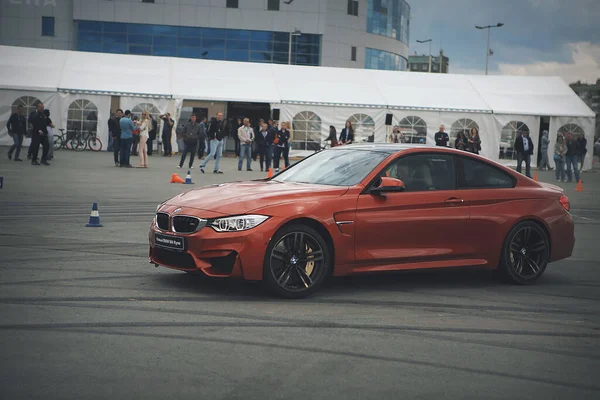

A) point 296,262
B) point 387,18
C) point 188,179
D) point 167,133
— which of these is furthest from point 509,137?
point 387,18

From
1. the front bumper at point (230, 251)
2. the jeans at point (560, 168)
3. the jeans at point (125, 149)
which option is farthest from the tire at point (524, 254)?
the jeans at point (560, 168)

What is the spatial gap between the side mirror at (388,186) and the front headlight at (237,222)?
1.21 m

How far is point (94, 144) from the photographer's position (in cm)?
Answer: 4184

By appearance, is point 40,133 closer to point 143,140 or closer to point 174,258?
point 143,140

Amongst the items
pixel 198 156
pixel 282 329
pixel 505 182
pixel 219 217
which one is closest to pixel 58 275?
pixel 219 217

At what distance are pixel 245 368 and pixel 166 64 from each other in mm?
38448

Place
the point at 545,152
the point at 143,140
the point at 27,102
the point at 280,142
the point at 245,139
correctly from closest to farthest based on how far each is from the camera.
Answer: the point at 143,140, the point at 245,139, the point at 280,142, the point at 27,102, the point at 545,152

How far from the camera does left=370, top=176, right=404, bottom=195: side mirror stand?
8070 millimetres

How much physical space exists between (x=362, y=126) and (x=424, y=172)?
33.4m

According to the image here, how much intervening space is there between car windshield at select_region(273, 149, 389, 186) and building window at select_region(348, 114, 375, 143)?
32553 mm

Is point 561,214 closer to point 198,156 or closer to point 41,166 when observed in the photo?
point 41,166

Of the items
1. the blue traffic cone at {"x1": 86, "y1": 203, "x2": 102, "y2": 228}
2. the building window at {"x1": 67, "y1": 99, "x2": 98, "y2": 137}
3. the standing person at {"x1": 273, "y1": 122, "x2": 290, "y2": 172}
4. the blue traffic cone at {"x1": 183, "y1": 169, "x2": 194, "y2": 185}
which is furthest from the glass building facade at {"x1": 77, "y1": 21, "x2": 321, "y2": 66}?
the blue traffic cone at {"x1": 86, "y1": 203, "x2": 102, "y2": 228}

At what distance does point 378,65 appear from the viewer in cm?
8075

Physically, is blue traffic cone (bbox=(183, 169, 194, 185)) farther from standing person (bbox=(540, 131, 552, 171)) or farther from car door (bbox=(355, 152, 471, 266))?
standing person (bbox=(540, 131, 552, 171))
